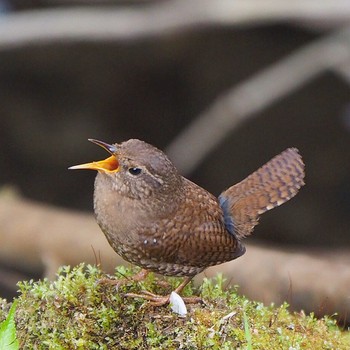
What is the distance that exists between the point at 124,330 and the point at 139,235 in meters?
0.40

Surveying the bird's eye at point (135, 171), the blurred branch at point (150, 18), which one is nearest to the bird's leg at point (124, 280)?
the bird's eye at point (135, 171)

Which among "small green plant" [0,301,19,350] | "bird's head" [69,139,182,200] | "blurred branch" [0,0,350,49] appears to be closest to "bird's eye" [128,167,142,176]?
"bird's head" [69,139,182,200]

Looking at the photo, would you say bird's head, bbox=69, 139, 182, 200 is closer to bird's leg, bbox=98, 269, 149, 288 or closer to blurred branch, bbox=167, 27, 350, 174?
bird's leg, bbox=98, 269, 149, 288

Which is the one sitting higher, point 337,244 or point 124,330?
point 337,244

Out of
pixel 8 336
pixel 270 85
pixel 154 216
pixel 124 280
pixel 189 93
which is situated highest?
pixel 189 93

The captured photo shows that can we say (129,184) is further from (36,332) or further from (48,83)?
(48,83)

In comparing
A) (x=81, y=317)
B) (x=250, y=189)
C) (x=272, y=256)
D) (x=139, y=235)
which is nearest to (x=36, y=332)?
(x=81, y=317)

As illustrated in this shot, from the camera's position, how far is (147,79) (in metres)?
8.82

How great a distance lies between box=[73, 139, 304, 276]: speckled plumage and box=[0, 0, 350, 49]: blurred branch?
416 cm

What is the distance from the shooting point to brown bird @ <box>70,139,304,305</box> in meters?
3.52

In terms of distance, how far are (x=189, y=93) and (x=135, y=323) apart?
19.1ft

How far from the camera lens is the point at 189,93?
29.6 feet

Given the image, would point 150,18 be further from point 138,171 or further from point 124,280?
point 124,280

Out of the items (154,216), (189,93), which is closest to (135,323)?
(154,216)
